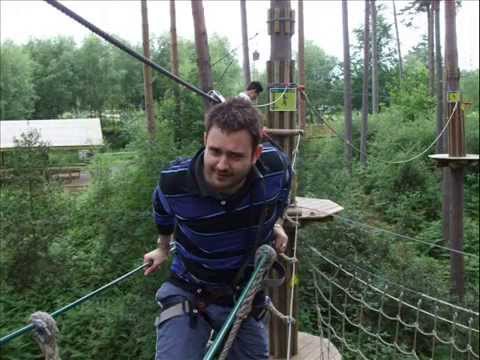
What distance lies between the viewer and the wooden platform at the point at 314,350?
300cm

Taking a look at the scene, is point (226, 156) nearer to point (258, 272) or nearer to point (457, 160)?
point (258, 272)

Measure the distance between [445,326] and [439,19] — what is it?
7.69 metres

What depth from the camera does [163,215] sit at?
1551 mm

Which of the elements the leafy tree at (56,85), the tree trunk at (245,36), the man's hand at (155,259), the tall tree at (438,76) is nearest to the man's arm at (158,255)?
the man's hand at (155,259)

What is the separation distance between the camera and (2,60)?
23.7m

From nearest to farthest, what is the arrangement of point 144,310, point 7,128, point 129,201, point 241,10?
point 144,310 < point 129,201 < point 241,10 < point 7,128

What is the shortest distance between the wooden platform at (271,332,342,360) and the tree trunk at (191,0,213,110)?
3070mm

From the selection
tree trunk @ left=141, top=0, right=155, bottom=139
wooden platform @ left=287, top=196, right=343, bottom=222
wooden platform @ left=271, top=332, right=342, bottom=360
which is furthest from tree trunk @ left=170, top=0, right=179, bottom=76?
wooden platform @ left=271, top=332, right=342, bottom=360

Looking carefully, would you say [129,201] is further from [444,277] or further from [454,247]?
[444,277]

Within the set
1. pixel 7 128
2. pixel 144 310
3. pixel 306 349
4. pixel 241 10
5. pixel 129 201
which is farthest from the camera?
pixel 7 128

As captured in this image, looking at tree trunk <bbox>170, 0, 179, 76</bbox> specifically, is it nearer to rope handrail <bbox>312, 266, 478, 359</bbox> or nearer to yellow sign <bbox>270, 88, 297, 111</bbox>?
rope handrail <bbox>312, 266, 478, 359</bbox>

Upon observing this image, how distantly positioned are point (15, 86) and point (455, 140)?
21.5 meters

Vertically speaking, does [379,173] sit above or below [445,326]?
above

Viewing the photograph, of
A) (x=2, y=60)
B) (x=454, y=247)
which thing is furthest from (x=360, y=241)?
(x=2, y=60)
